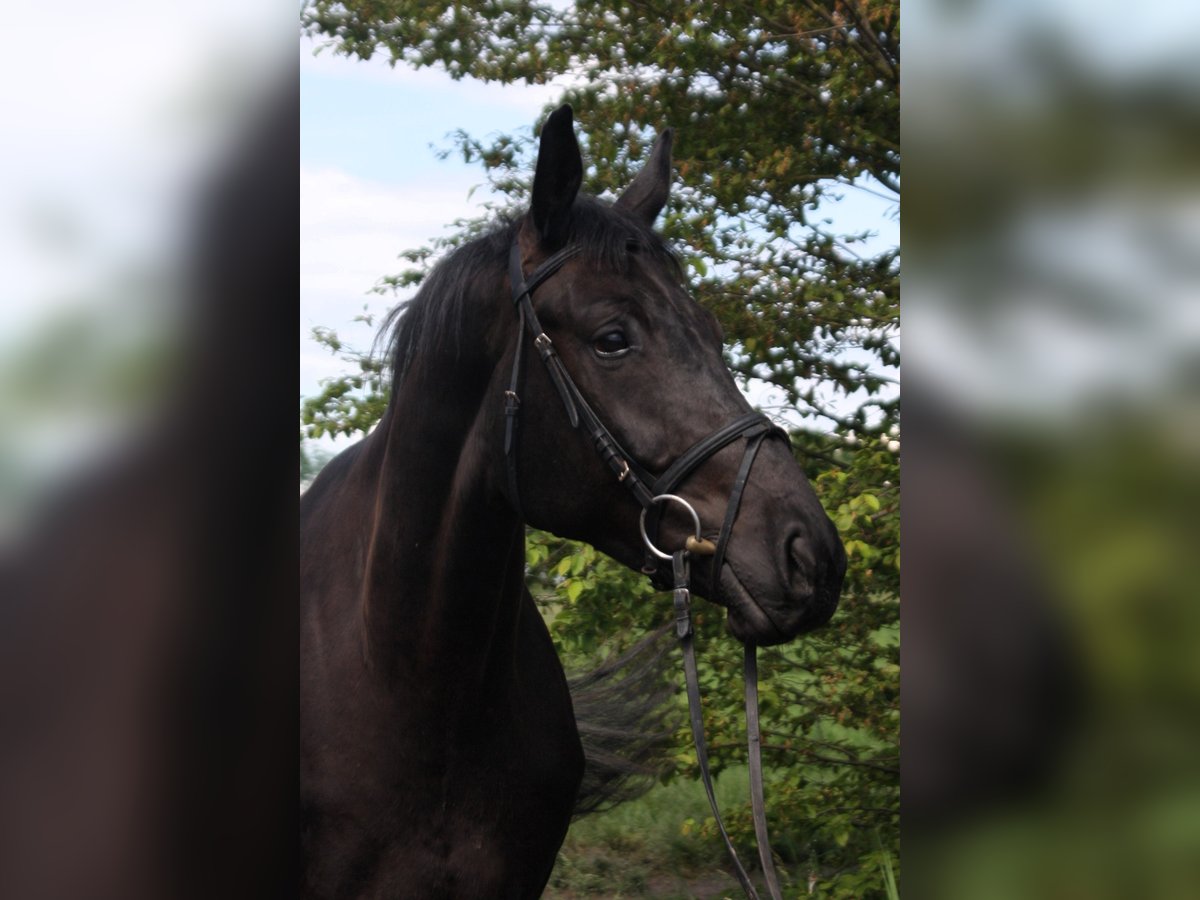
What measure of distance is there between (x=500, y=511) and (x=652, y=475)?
38cm

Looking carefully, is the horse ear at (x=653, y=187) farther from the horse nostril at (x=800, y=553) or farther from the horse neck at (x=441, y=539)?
the horse nostril at (x=800, y=553)

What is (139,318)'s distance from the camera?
22.9 inches

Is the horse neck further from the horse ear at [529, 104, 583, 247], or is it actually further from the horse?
the horse ear at [529, 104, 583, 247]

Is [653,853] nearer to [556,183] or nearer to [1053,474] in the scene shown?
[556,183]

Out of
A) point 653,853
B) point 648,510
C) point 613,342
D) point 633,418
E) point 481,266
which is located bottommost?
point 653,853

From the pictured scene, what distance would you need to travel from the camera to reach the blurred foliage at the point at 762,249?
383cm

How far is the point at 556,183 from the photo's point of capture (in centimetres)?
216

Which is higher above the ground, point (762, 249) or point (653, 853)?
point (762, 249)

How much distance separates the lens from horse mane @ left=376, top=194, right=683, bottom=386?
83.7 inches

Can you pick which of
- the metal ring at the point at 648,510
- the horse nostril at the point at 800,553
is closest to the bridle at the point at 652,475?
the metal ring at the point at 648,510

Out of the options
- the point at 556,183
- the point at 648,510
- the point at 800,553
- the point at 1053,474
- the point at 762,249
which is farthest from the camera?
the point at 762,249

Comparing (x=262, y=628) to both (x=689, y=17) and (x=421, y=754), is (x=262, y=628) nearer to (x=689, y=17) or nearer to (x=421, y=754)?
(x=421, y=754)

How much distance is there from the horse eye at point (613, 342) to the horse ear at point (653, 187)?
23.2 inches

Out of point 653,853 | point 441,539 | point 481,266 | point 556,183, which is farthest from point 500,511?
point 653,853
